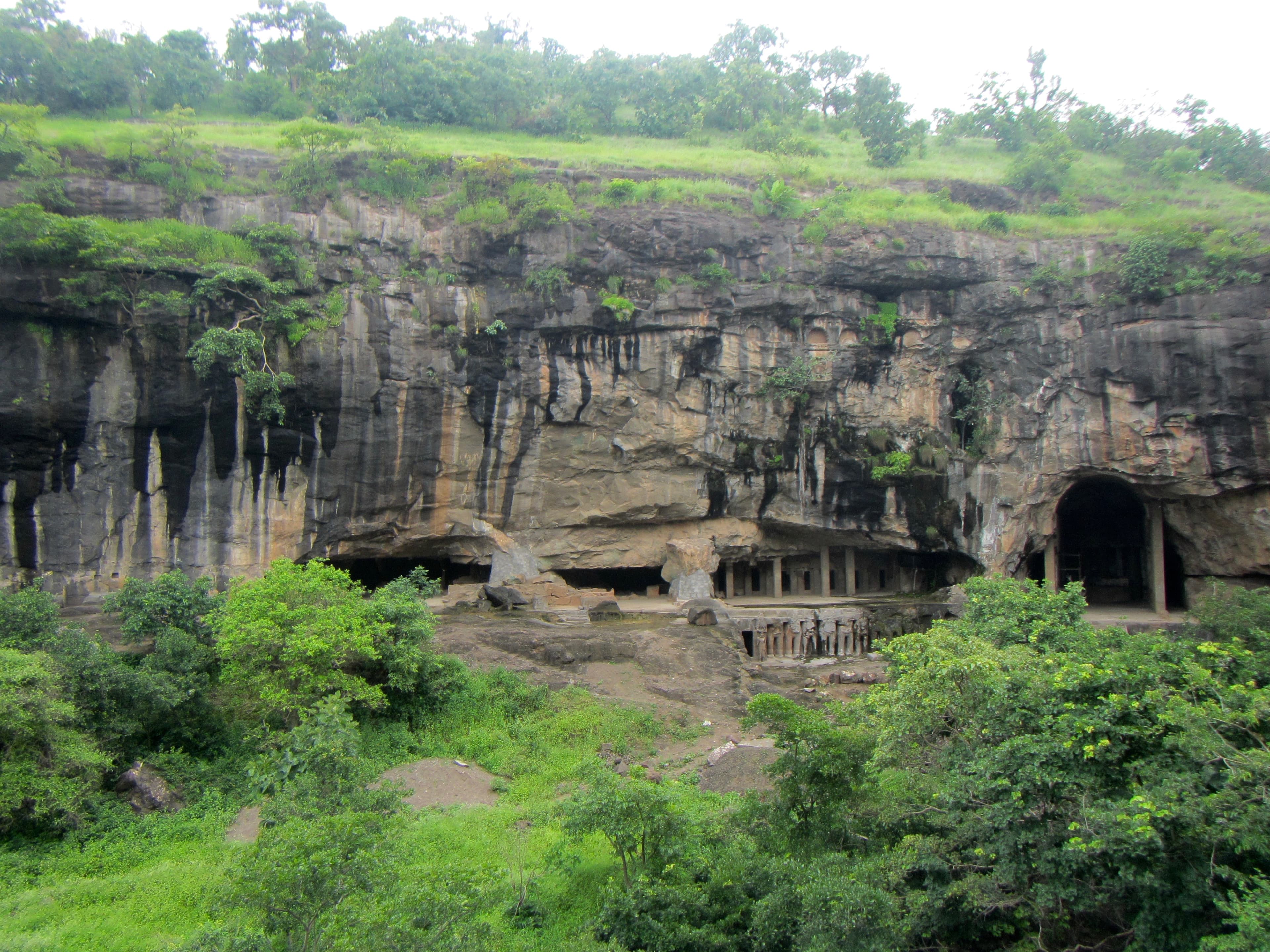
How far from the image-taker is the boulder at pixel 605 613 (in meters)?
20.2

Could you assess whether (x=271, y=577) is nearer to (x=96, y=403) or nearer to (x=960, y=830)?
(x=96, y=403)

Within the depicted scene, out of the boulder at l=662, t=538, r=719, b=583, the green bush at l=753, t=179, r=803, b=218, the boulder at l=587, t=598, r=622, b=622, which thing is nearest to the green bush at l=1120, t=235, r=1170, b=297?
the green bush at l=753, t=179, r=803, b=218

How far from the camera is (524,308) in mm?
20953

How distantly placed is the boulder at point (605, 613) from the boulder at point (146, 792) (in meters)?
9.69

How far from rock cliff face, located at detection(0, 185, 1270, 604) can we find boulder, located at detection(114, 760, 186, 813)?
6913 mm

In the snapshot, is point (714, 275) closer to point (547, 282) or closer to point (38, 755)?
point (547, 282)

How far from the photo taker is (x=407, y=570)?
24.8 meters

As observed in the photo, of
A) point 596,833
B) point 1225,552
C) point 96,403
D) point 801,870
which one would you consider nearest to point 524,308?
point 96,403

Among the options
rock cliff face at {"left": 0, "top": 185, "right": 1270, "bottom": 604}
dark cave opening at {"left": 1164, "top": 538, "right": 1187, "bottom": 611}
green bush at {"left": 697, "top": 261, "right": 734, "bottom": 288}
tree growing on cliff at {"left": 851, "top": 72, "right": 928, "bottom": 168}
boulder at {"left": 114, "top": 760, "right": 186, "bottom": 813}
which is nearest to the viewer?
boulder at {"left": 114, "top": 760, "right": 186, "bottom": 813}

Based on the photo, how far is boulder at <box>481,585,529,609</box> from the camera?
795 inches

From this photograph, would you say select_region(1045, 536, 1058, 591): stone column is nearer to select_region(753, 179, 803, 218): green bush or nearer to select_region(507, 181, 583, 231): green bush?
select_region(753, 179, 803, 218): green bush

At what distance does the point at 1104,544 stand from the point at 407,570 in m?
21.8

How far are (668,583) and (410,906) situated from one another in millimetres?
18277

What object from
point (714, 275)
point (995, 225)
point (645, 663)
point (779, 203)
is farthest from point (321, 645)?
point (995, 225)
